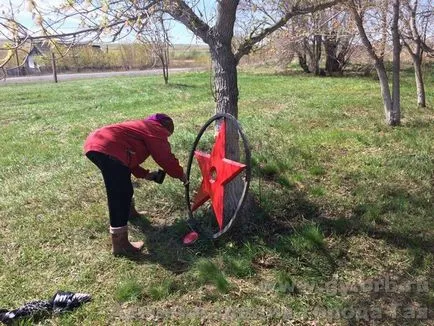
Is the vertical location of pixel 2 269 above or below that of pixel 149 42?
below

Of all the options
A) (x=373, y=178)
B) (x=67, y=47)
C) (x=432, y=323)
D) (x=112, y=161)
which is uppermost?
(x=67, y=47)

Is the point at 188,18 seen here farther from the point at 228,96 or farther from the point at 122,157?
the point at 122,157

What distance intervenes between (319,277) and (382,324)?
63cm

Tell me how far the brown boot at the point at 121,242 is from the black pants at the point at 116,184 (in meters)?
0.04

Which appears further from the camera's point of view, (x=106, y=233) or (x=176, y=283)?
(x=106, y=233)

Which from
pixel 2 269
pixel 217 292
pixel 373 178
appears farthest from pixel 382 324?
pixel 2 269

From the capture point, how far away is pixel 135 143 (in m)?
3.96

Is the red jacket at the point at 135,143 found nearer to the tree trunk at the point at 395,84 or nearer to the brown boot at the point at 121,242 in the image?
the brown boot at the point at 121,242

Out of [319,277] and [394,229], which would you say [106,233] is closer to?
[319,277]

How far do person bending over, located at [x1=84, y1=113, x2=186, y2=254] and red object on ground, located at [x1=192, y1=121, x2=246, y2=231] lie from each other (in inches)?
10.2

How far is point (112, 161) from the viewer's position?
3859 millimetres

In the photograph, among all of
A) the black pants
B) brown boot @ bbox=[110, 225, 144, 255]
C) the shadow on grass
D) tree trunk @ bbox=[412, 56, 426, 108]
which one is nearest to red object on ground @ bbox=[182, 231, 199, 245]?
the shadow on grass

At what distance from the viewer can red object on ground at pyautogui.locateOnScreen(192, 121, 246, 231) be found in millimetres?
3752

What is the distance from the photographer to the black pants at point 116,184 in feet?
12.7
